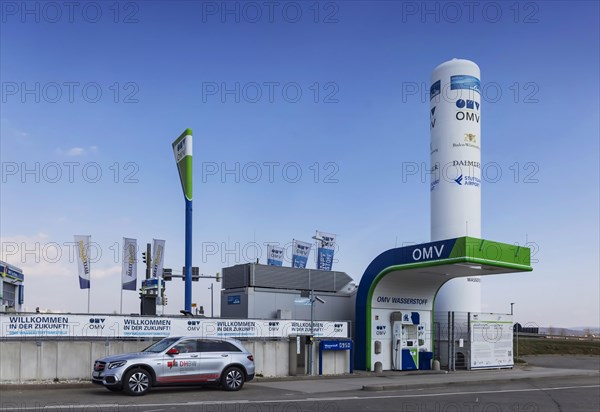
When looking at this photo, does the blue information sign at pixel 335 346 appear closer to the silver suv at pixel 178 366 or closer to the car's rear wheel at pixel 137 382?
the silver suv at pixel 178 366

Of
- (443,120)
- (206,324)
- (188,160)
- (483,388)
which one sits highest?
(443,120)

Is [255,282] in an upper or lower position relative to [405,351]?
upper

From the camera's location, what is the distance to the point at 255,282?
1205 inches

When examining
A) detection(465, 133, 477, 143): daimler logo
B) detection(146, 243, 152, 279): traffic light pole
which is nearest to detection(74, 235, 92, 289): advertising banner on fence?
detection(146, 243, 152, 279): traffic light pole

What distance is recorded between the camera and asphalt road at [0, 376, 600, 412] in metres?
15.8

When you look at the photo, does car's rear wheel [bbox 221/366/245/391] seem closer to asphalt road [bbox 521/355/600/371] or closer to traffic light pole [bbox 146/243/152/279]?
traffic light pole [bbox 146/243/152/279]

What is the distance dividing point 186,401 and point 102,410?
2.62 metres

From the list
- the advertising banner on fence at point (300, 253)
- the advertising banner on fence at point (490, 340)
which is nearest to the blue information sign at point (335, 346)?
the advertising banner on fence at point (490, 340)

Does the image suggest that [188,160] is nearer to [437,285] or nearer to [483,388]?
[437,285]

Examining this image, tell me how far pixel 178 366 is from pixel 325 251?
20.6 meters

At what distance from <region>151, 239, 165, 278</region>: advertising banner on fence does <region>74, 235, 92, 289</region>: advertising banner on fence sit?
5796 mm

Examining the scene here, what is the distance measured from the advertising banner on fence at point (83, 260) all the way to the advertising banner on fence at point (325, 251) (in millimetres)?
12288

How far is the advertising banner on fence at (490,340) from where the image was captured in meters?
31.9

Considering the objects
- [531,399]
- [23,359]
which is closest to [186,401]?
[23,359]
